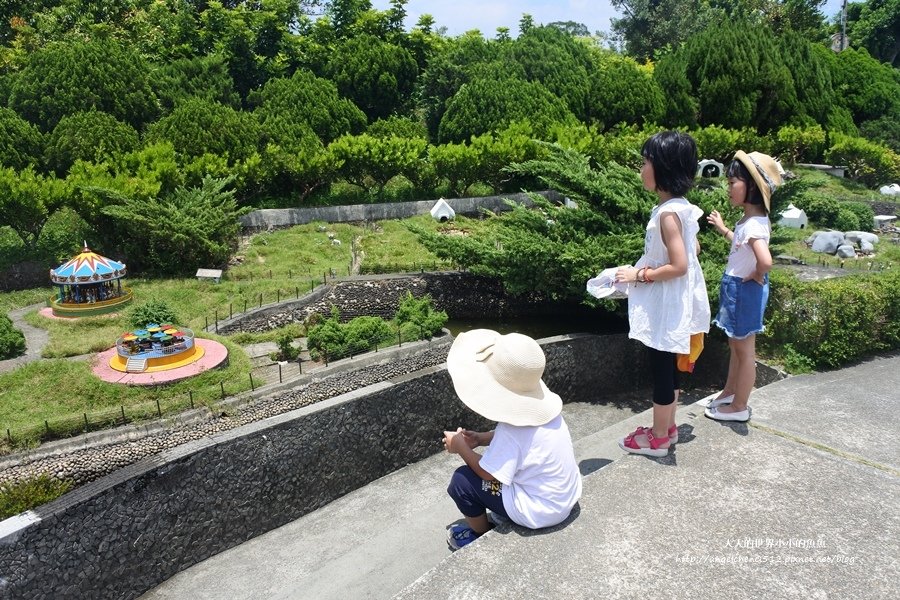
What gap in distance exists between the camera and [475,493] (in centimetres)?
362

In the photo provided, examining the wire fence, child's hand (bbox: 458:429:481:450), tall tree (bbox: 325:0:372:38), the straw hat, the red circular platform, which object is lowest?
the red circular platform

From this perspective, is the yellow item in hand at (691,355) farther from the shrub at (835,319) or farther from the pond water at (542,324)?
the pond water at (542,324)

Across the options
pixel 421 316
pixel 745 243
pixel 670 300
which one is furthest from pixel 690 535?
pixel 421 316

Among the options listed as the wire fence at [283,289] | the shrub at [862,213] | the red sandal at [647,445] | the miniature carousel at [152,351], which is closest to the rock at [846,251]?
the shrub at [862,213]

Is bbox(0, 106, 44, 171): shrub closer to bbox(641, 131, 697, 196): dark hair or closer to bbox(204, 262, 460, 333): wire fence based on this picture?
bbox(204, 262, 460, 333): wire fence

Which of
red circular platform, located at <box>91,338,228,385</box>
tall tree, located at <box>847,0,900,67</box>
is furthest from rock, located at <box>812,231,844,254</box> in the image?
tall tree, located at <box>847,0,900,67</box>

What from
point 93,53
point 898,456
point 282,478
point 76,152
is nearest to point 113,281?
point 76,152

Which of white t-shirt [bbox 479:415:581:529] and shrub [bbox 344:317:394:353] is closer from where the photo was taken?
white t-shirt [bbox 479:415:581:529]

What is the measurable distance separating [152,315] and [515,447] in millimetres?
9596

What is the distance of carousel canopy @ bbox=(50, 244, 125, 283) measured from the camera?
1248 cm

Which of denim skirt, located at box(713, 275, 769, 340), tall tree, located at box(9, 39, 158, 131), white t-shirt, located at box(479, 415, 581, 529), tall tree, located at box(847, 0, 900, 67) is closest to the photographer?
white t-shirt, located at box(479, 415, 581, 529)

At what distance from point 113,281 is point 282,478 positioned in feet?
28.7

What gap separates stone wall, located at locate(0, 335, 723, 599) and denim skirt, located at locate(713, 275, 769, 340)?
11.3ft

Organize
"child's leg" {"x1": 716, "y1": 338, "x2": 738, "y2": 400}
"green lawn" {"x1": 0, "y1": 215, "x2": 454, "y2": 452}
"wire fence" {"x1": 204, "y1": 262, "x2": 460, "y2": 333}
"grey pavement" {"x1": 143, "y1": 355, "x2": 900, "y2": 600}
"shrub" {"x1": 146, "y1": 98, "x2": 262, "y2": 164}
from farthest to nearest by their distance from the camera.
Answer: "shrub" {"x1": 146, "y1": 98, "x2": 262, "y2": 164}
"wire fence" {"x1": 204, "y1": 262, "x2": 460, "y2": 333}
"green lawn" {"x1": 0, "y1": 215, "x2": 454, "y2": 452}
"child's leg" {"x1": 716, "y1": 338, "x2": 738, "y2": 400}
"grey pavement" {"x1": 143, "y1": 355, "x2": 900, "y2": 600}
